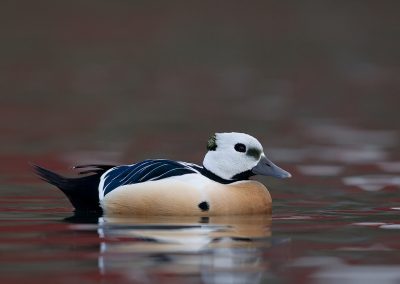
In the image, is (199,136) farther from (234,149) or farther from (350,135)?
(234,149)

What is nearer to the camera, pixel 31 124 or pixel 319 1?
pixel 31 124

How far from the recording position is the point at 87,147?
17.1 m

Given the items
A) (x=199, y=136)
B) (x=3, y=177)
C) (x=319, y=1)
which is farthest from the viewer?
(x=319, y=1)

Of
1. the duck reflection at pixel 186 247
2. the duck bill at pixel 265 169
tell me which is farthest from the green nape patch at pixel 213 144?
the duck reflection at pixel 186 247

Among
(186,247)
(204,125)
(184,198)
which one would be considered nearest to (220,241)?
(186,247)

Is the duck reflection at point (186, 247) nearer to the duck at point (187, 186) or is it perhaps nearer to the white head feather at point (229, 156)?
the duck at point (187, 186)

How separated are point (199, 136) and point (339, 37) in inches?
709

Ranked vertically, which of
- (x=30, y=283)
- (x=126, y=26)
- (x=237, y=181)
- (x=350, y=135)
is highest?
(x=126, y=26)

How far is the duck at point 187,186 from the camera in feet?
36.8

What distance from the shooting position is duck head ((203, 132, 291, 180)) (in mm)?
11445

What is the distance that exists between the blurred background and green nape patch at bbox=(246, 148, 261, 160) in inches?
167

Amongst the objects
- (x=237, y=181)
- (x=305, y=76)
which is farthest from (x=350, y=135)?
(x=305, y=76)

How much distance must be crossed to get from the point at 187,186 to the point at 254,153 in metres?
0.68

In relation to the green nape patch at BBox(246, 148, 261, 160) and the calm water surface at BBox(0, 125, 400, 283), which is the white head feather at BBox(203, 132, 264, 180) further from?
the calm water surface at BBox(0, 125, 400, 283)
